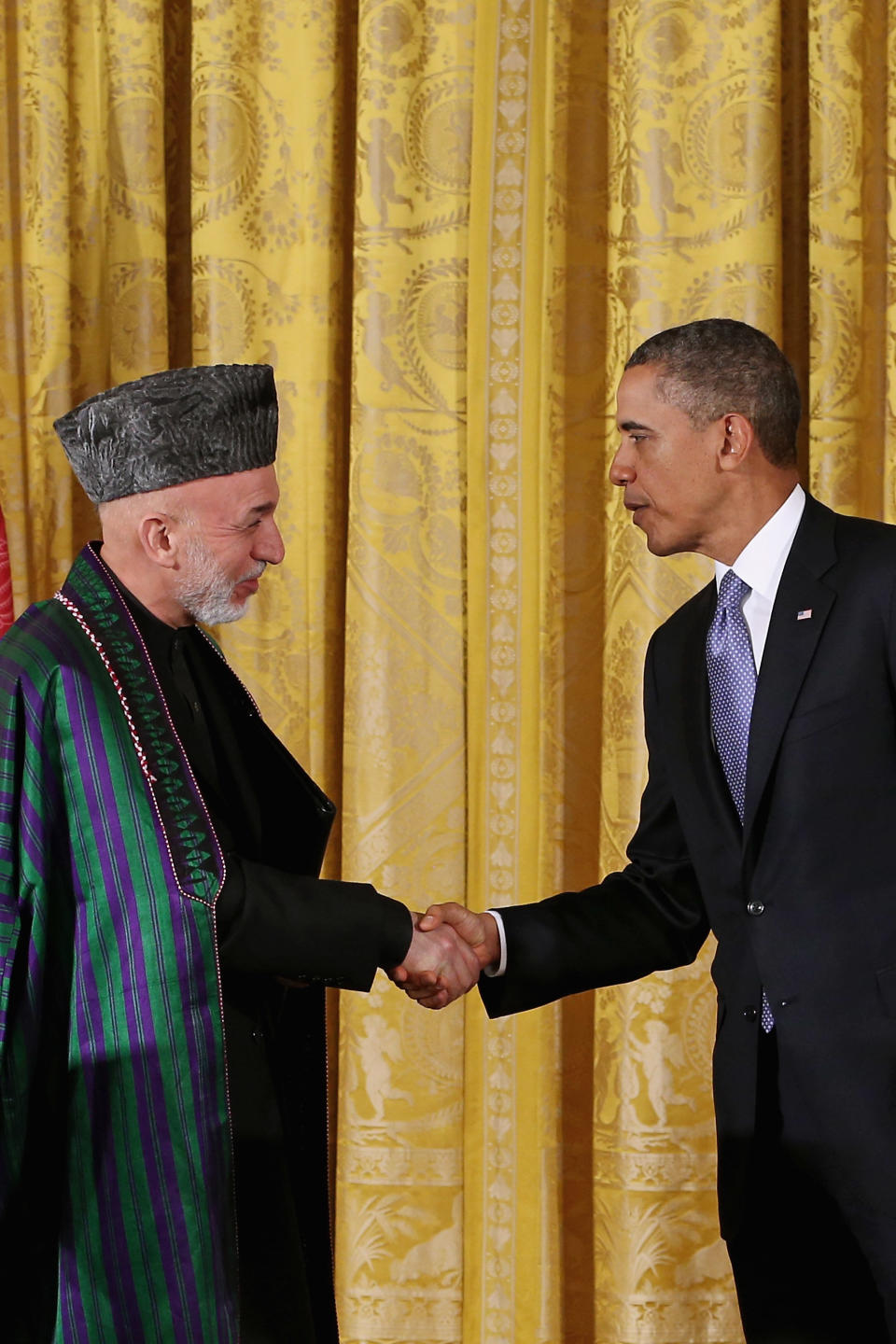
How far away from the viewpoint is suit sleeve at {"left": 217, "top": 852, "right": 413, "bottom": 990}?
191 centimetres

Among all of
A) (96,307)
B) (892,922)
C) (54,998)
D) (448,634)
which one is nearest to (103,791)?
(54,998)

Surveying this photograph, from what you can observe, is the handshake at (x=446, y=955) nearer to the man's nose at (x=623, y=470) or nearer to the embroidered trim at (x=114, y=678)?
the embroidered trim at (x=114, y=678)

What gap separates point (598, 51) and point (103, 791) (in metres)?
1.94

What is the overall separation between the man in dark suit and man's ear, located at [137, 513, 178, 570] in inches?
26.6

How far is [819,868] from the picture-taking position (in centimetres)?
195

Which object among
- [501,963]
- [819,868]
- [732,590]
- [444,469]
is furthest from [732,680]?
[444,469]

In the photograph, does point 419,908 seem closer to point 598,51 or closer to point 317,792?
point 317,792

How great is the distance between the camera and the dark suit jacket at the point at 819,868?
1.92 m

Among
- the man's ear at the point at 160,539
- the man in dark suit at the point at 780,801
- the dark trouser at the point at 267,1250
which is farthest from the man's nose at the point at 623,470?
the dark trouser at the point at 267,1250

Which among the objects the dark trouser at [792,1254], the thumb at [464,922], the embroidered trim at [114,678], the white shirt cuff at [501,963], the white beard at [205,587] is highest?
the white beard at [205,587]

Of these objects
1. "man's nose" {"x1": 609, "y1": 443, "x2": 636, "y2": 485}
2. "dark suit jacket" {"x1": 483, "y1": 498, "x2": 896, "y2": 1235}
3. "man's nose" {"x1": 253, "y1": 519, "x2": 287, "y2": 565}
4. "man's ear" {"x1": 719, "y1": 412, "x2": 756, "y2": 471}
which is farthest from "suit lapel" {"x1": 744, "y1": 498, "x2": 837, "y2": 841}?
"man's nose" {"x1": 253, "y1": 519, "x2": 287, "y2": 565}

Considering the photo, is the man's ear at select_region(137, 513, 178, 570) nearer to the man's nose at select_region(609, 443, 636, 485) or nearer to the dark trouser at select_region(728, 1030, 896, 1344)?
the man's nose at select_region(609, 443, 636, 485)

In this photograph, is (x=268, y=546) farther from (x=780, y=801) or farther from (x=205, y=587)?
(x=780, y=801)

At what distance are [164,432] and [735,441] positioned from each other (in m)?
0.80
